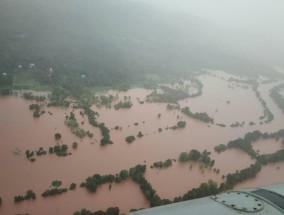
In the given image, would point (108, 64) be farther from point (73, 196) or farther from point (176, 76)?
point (73, 196)

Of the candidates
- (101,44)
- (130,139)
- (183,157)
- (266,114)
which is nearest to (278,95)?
(266,114)

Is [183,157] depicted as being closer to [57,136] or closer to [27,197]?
[57,136]

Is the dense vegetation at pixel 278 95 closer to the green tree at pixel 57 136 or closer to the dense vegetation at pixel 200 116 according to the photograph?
the dense vegetation at pixel 200 116

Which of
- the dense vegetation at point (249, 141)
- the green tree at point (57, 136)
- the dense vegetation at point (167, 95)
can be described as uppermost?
the dense vegetation at point (167, 95)

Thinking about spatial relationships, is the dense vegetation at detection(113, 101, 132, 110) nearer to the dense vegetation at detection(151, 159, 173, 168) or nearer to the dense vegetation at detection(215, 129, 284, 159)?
the dense vegetation at detection(215, 129, 284, 159)

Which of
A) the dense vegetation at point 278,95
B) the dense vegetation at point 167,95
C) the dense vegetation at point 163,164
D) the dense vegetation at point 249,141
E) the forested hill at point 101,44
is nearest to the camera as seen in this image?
the dense vegetation at point 163,164

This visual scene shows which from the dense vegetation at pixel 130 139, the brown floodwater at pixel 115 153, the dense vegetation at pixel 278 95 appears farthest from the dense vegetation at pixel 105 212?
the dense vegetation at pixel 278 95

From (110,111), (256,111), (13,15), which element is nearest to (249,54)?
(256,111)
